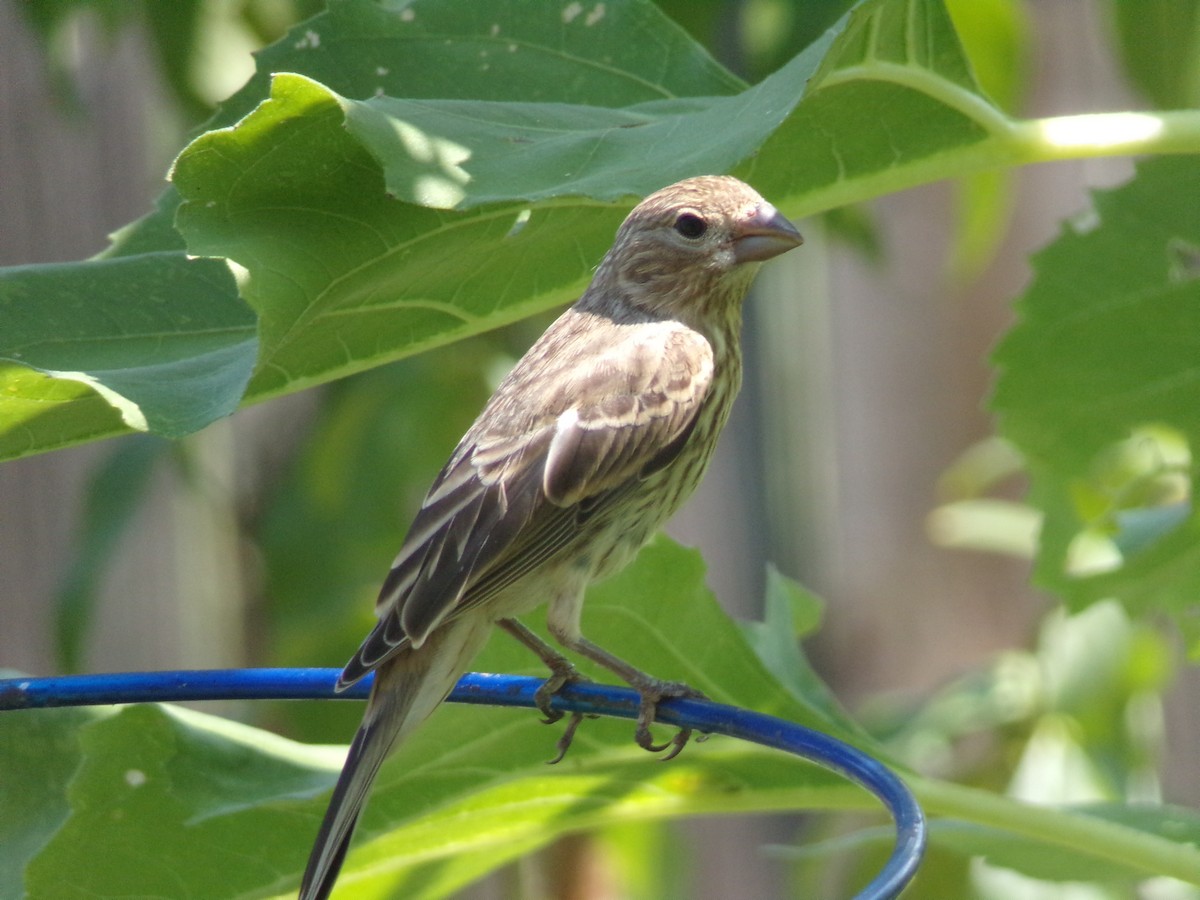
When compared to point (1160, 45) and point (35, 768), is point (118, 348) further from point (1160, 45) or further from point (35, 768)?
point (1160, 45)

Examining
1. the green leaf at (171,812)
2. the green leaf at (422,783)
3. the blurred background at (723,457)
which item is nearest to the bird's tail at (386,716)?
the green leaf at (422,783)

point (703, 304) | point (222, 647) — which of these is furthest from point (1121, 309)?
point (222, 647)

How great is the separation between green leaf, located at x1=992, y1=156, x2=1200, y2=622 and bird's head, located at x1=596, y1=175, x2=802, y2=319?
1.95 feet

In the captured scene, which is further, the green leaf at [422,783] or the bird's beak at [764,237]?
the bird's beak at [764,237]

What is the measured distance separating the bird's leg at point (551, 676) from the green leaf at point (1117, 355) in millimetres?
1061

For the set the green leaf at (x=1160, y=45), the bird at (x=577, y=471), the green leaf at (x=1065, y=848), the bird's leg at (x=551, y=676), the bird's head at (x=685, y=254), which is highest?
the green leaf at (x=1160, y=45)

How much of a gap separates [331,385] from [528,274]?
2.78 metres

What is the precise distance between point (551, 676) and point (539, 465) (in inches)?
15.5

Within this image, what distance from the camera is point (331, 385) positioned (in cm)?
536

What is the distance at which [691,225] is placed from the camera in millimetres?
3420

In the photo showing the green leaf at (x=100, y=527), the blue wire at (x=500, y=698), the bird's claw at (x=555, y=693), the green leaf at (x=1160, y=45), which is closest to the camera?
the blue wire at (x=500, y=698)

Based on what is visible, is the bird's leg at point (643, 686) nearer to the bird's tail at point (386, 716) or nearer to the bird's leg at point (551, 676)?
the bird's leg at point (551, 676)

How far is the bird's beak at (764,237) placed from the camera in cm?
302

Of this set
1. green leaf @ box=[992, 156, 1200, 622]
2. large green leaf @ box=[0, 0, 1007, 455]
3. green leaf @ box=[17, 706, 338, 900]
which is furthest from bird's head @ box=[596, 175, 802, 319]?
green leaf @ box=[17, 706, 338, 900]
